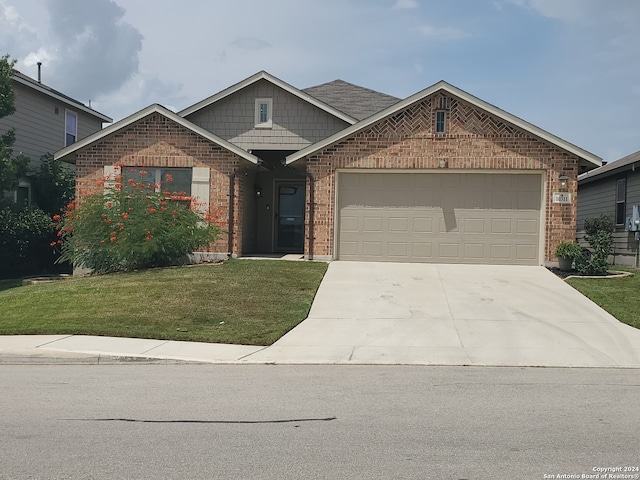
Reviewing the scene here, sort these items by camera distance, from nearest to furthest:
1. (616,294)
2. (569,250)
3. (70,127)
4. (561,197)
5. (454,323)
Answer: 1. (454,323)
2. (616,294)
3. (569,250)
4. (561,197)
5. (70,127)

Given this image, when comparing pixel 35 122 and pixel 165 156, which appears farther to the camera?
pixel 35 122

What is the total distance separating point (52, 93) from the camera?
24422 mm

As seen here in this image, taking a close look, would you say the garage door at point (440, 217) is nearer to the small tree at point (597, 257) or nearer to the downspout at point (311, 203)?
the downspout at point (311, 203)

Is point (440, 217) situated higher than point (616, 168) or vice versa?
point (616, 168)

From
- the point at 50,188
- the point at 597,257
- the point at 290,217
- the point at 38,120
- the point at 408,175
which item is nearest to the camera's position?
the point at 597,257

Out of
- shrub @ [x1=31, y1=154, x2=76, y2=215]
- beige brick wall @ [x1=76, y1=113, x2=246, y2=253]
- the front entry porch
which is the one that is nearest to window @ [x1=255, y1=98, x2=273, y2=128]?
the front entry porch

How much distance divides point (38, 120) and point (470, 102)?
51.1 ft

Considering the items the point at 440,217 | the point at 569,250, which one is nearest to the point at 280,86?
the point at 440,217

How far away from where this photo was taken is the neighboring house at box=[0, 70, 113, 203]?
22.9 m

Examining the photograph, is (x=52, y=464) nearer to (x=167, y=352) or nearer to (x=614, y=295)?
(x=167, y=352)

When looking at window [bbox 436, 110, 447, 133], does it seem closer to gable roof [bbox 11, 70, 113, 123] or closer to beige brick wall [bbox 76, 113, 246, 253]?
beige brick wall [bbox 76, 113, 246, 253]

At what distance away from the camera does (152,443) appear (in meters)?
5.65

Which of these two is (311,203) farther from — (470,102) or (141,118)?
(141,118)

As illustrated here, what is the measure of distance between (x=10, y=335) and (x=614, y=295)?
39.8ft
